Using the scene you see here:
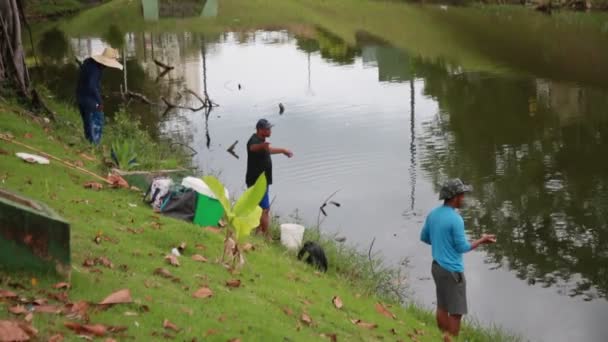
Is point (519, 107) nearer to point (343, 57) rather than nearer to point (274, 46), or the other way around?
point (343, 57)

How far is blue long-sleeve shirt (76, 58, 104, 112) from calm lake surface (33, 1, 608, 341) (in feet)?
11.5

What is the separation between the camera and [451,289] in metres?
8.83

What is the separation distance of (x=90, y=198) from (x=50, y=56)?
26505mm

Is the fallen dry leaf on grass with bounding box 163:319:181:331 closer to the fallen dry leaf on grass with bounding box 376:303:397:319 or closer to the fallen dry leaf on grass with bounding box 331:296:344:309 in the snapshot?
the fallen dry leaf on grass with bounding box 331:296:344:309

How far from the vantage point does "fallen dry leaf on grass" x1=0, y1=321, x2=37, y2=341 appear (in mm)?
5320

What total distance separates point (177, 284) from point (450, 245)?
2.67m

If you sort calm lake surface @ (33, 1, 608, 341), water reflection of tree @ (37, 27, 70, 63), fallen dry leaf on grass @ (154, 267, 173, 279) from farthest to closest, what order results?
water reflection of tree @ (37, 27, 70, 63) < calm lake surface @ (33, 1, 608, 341) < fallen dry leaf on grass @ (154, 267, 173, 279)

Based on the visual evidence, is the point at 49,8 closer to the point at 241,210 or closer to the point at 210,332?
the point at 241,210

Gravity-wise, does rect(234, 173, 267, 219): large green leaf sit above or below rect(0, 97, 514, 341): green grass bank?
above

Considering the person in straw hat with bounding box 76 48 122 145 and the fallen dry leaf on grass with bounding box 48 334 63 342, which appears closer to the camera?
the fallen dry leaf on grass with bounding box 48 334 63 342

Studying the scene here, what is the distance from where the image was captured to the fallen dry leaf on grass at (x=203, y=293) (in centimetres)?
721

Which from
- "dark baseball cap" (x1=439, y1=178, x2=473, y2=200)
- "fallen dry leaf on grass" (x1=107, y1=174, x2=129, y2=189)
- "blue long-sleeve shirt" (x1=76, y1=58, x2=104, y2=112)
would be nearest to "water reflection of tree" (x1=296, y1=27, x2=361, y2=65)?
"blue long-sleeve shirt" (x1=76, y1=58, x2=104, y2=112)

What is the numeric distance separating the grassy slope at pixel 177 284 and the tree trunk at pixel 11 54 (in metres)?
4.52

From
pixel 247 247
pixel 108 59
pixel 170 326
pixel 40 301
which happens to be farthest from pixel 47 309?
pixel 108 59
